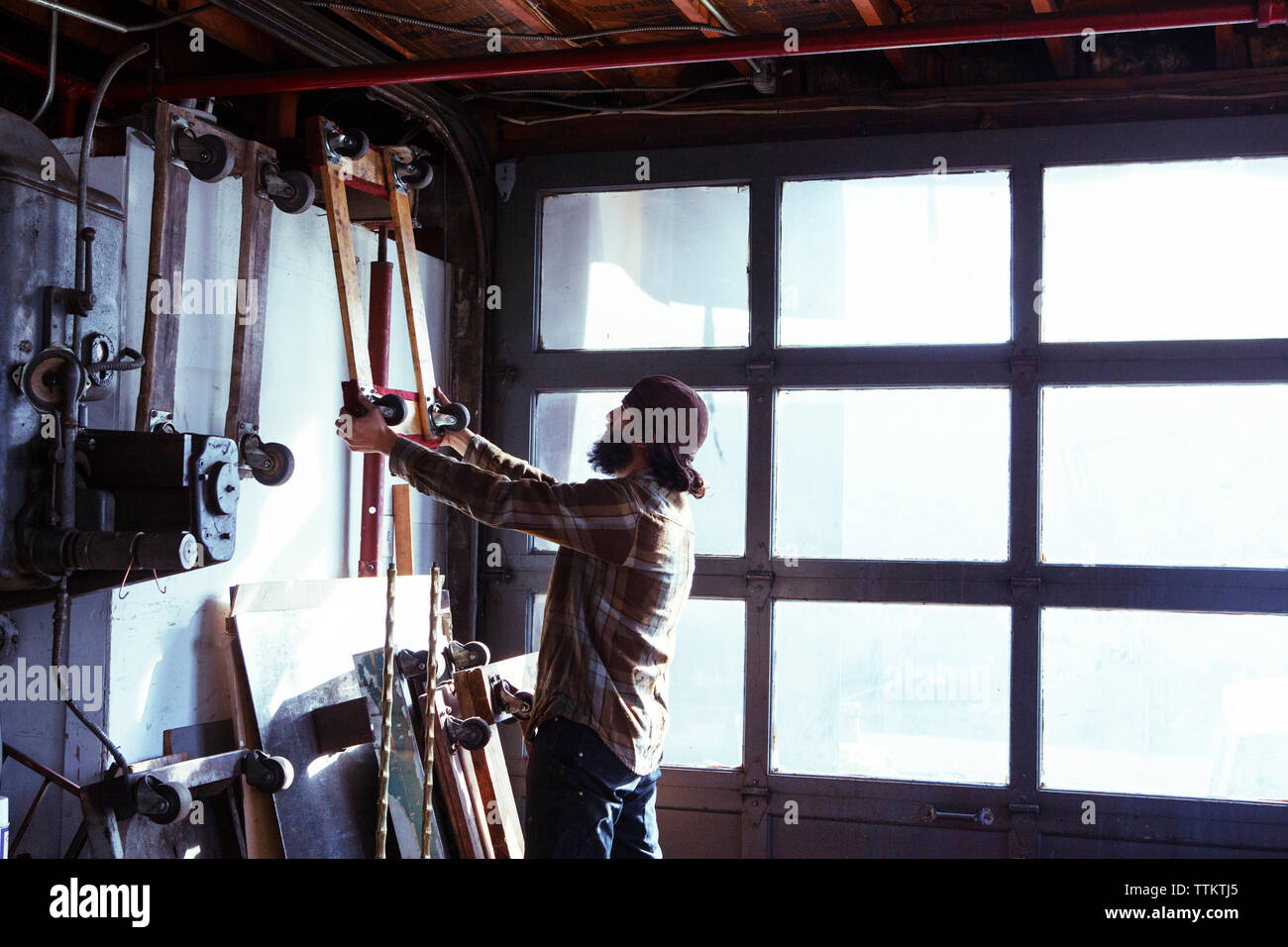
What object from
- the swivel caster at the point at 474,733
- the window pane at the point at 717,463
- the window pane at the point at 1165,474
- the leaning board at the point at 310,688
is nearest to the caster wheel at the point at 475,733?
the swivel caster at the point at 474,733

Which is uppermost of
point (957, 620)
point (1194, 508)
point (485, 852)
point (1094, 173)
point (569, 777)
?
point (1094, 173)

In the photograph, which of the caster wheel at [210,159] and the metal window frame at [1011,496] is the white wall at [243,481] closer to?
the caster wheel at [210,159]

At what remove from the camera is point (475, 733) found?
2979 mm

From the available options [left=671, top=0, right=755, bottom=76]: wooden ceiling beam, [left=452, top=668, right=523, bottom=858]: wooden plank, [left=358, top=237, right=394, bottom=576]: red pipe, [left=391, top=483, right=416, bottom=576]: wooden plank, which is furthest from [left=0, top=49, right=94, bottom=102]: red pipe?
[left=452, top=668, right=523, bottom=858]: wooden plank

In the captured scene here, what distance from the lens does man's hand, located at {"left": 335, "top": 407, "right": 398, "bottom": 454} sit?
93.7 inches

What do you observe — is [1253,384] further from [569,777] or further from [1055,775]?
[569,777]

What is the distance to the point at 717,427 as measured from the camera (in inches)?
149

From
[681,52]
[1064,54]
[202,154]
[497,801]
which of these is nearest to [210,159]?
[202,154]

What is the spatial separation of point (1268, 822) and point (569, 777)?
7.20ft

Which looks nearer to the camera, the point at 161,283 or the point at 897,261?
the point at 161,283

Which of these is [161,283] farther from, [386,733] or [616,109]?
[616,109]

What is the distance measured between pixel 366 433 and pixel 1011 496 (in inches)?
80.8

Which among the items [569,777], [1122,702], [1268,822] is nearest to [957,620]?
[1122,702]

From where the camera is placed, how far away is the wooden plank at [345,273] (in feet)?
9.90
